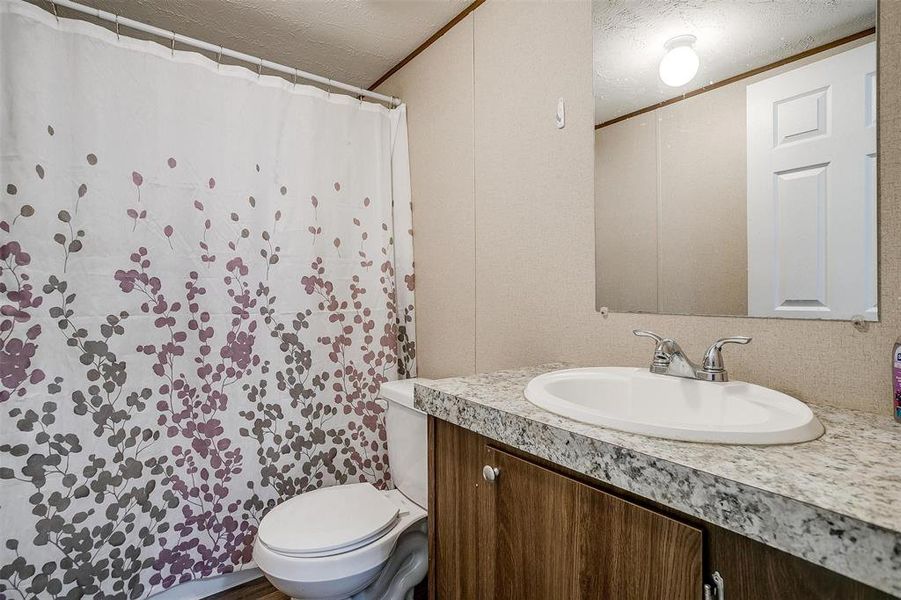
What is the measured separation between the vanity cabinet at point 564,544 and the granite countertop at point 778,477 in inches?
1.9

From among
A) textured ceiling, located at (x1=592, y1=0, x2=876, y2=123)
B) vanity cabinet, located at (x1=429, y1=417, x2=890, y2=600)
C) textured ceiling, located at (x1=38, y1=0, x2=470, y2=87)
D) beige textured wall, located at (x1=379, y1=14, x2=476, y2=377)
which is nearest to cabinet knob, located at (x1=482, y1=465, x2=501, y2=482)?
vanity cabinet, located at (x1=429, y1=417, x2=890, y2=600)

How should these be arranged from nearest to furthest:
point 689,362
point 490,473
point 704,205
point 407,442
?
1. point 490,473
2. point 689,362
3. point 704,205
4. point 407,442

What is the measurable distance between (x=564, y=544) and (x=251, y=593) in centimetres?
155

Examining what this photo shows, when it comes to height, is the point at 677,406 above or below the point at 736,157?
below

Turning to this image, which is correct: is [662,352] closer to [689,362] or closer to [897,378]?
[689,362]

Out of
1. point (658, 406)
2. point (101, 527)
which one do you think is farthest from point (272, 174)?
point (658, 406)

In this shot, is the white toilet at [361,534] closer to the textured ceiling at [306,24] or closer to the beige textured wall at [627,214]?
the beige textured wall at [627,214]

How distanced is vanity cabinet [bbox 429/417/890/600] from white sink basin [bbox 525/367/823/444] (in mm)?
115

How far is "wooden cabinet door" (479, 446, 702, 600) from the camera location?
643mm

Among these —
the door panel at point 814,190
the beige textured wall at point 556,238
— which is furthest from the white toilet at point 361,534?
the door panel at point 814,190

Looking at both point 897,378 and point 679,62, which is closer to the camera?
point 897,378

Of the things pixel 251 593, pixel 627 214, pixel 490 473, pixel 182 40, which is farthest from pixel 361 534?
pixel 182 40

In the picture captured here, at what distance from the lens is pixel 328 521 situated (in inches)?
55.8

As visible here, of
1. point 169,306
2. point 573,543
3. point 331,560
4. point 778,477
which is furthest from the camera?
point 169,306
